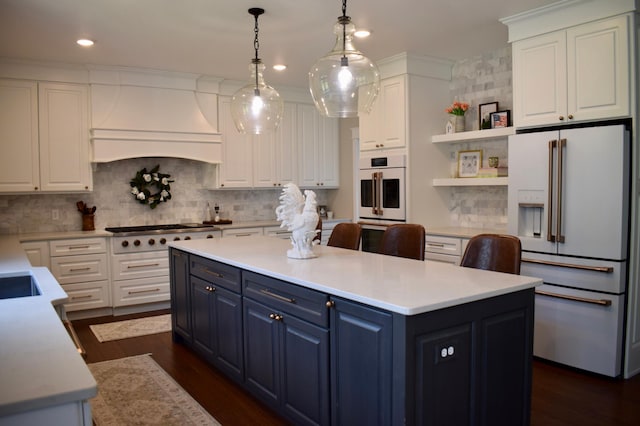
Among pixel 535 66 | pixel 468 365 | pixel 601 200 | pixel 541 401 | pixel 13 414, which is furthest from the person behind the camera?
pixel 535 66

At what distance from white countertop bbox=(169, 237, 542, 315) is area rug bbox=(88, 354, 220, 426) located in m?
0.92

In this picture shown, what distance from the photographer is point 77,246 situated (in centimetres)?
500

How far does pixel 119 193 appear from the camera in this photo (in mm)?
5746

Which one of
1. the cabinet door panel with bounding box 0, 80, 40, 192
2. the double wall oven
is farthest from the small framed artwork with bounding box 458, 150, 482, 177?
the cabinet door panel with bounding box 0, 80, 40, 192

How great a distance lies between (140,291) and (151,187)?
132 cm

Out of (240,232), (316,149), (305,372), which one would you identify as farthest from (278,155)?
(305,372)

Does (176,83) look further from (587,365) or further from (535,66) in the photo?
(587,365)

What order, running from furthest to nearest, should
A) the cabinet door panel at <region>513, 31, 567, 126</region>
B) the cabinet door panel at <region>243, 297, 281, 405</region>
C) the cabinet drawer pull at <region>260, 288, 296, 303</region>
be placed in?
the cabinet door panel at <region>513, 31, 567, 126</region>, the cabinet door panel at <region>243, 297, 281, 405</region>, the cabinet drawer pull at <region>260, 288, 296, 303</region>

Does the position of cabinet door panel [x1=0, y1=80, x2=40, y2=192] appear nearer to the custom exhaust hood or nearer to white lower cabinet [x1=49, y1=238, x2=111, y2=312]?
the custom exhaust hood

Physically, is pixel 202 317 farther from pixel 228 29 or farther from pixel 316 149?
pixel 316 149

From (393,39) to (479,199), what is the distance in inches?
73.5

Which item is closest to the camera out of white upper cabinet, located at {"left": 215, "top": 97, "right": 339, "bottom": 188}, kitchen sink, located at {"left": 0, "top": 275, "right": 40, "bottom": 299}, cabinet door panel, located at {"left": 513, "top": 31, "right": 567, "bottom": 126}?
kitchen sink, located at {"left": 0, "top": 275, "right": 40, "bottom": 299}

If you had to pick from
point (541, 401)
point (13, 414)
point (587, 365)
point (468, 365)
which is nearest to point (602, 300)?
point (587, 365)

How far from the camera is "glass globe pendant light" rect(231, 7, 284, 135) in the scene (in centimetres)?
361
